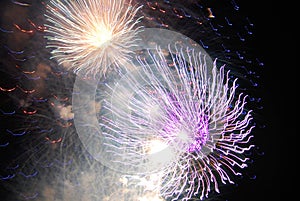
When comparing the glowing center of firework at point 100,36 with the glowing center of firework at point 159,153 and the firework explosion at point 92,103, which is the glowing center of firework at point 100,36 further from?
the glowing center of firework at point 159,153

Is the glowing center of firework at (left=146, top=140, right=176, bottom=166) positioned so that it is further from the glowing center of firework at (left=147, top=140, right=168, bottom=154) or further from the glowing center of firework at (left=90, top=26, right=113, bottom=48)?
the glowing center of firework at (left=90, top=26, right=113, bottom=48)

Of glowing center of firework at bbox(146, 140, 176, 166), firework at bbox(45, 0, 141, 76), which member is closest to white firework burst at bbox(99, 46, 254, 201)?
glowing center of firework at bbox(146, 140, 176, 166)

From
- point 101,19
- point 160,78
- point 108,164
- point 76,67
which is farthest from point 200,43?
point 108,164

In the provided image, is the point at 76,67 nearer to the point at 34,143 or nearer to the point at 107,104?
the point at 107,104

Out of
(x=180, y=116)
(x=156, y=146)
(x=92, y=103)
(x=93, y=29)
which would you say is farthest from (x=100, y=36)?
(x=156, y=146)

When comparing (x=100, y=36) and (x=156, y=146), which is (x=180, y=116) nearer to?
(x=156, y=146)

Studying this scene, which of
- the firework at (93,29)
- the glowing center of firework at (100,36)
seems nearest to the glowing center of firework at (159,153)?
the firework at (93,29)
